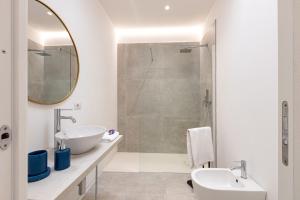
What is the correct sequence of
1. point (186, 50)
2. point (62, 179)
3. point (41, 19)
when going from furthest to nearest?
point (186, 50) → point (41, 19) → point (62, 179)

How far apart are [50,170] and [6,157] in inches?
31.9

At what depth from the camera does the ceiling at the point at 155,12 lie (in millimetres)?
2814

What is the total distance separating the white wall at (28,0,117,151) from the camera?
1.60 m

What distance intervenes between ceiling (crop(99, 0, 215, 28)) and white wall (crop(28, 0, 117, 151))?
0.20 metres

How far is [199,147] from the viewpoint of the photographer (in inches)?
95.0

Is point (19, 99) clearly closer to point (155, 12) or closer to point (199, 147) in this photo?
point (199, 147)

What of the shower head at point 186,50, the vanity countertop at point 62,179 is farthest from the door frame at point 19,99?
the shower head at point 186,50

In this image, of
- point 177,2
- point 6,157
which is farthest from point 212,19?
point 6,157

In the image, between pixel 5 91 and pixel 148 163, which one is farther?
pixel 148 163

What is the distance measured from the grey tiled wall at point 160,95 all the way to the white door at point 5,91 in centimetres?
334

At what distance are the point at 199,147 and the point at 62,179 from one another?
1.73m
